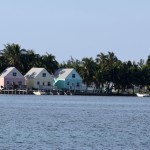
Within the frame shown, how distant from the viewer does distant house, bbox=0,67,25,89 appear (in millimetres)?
146500

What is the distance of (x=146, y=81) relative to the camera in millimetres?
158375

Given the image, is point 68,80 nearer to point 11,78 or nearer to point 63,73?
point 63,73

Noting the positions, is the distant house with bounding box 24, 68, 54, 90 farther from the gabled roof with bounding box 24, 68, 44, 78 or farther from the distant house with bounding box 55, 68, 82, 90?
the distant house with bounding box 55, 68, 82, 90

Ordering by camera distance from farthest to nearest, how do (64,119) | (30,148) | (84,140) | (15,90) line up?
(15,90)
(64,119)
(84,140)
(30,148)

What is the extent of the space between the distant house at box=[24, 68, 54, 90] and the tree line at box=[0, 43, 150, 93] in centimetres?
495

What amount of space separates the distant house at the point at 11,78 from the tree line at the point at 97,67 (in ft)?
13.5

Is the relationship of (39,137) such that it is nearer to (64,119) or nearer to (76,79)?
(64,119)

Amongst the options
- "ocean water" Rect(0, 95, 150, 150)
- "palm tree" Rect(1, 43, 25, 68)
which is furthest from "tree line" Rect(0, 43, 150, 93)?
"ocean water" Rect(0, 95, 150, 150)

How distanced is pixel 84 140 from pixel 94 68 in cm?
10755

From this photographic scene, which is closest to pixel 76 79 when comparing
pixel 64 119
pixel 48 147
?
pixel 64 119

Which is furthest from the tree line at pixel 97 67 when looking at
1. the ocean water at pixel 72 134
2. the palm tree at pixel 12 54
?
the ocean water at pixel 72 134

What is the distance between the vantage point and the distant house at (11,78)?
146m

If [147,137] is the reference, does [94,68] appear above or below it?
above

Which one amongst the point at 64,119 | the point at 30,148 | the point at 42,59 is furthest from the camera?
the point at 42,59
